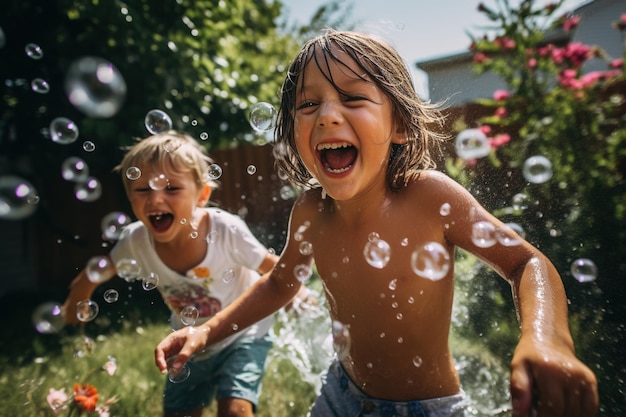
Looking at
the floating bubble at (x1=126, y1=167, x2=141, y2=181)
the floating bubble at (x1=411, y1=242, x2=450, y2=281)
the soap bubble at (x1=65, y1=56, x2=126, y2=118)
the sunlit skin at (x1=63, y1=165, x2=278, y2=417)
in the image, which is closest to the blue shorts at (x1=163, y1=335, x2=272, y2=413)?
the sunlit skin at (x1=63, y1=165, x2=278, y2=417)

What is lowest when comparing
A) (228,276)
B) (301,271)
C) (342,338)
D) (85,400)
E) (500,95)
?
(85,400)

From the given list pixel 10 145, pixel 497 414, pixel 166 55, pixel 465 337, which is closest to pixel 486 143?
pixel 465 337

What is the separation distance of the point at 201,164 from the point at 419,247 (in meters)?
1.37

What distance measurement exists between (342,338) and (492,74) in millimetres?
2191

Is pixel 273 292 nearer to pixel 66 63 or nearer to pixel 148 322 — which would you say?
pixel 148 322

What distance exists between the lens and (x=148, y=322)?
3900 mm

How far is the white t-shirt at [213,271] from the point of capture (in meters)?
2.23

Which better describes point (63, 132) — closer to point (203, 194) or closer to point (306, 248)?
point (203, 194)

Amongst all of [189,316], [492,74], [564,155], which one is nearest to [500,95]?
[492,74]

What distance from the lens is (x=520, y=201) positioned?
1909mm

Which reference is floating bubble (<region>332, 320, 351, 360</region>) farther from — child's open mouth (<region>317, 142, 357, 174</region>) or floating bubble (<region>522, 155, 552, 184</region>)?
floating bubble (<region>522, 155, 552, 184</region>)

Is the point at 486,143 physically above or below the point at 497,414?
above

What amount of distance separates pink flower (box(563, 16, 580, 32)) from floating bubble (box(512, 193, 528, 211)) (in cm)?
96

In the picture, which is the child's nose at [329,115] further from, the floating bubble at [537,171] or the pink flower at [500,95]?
the pink flower at [500,95]
